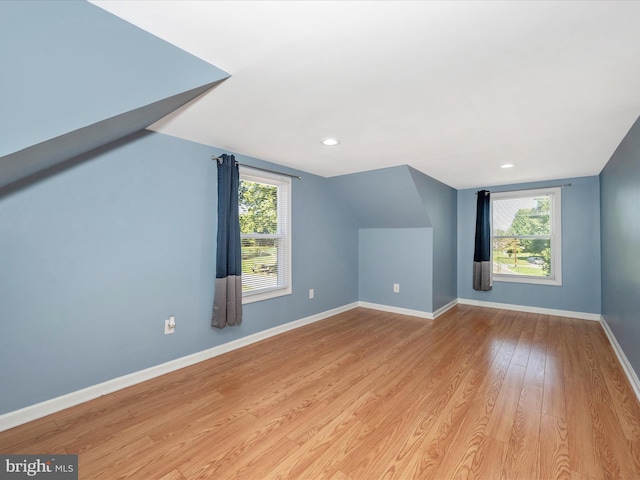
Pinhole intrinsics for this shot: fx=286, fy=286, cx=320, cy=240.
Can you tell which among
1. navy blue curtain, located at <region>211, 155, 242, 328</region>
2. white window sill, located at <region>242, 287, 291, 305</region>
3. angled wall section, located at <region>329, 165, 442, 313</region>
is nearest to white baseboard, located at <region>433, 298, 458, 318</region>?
angled wall section, located at <region>329, 165, 442, 313</region>

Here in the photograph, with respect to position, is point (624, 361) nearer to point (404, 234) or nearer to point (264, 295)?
point (404, 234)

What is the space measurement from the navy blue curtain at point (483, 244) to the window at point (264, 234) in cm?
318

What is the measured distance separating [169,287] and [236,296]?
0.60 metres

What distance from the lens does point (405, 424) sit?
182 cm

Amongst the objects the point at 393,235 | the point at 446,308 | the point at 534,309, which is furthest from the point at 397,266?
the point at 534,309

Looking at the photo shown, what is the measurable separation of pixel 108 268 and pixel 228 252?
944 millimetres

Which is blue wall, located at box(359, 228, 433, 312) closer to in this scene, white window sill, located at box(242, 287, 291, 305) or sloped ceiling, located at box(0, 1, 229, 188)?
white window sill, located at box(242, 287, 291, 305)

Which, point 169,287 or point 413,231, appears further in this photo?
point 413,231

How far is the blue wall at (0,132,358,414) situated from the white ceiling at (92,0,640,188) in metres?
0.43

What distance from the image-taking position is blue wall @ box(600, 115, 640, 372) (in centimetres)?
221

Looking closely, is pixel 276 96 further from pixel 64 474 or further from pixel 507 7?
pixel 64 474

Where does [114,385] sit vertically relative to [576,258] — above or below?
below

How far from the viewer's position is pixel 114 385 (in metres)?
2.17

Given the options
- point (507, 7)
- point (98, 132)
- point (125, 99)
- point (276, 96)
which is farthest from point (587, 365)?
point (98, 132)
